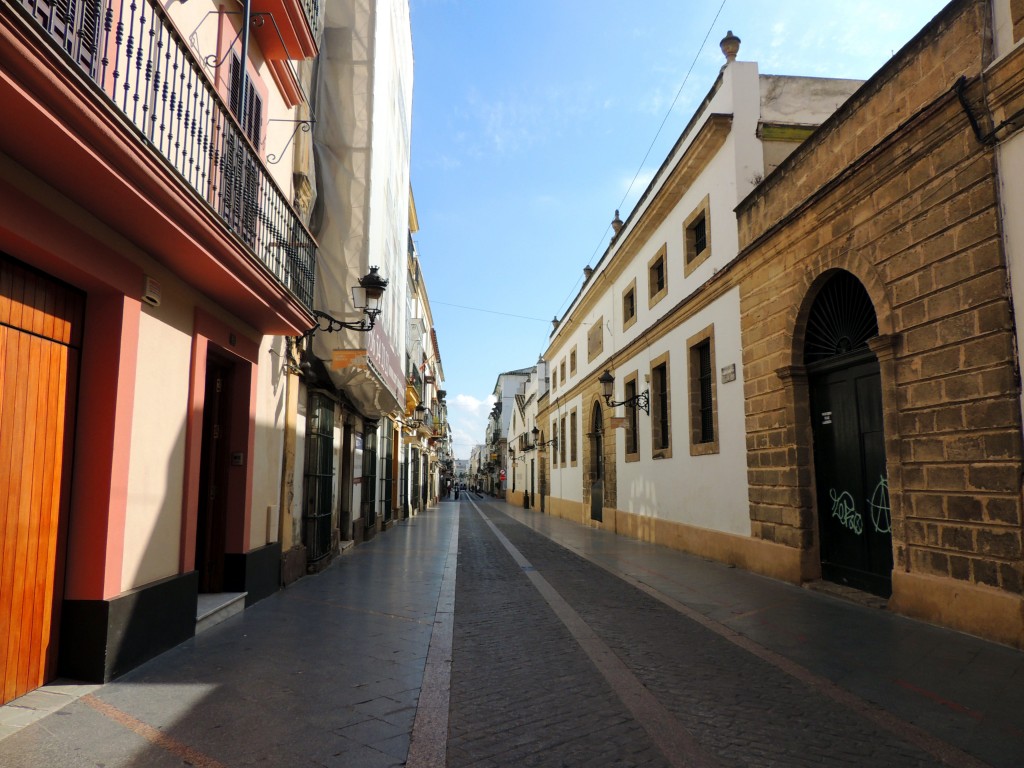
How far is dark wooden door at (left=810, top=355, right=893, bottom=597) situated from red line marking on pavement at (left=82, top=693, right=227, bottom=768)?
6.70 m

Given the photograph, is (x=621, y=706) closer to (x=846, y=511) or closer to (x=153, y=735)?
(x=153, y=735)

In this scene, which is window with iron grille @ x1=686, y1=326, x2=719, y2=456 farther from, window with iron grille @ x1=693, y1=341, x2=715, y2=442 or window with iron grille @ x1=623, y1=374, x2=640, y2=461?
window with iron grille @ x1=623, y1=374, x2=640, y2=461

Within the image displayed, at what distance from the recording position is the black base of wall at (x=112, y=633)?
14.4 feet

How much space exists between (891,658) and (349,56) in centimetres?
958

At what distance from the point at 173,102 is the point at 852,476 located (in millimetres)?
7748

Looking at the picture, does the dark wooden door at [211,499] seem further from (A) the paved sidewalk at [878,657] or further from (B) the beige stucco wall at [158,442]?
(A) the paved sidewalk at [878,657]

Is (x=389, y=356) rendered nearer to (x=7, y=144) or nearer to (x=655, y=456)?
(x=655, y=456)

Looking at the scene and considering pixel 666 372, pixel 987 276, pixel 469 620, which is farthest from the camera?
pixel 666 372

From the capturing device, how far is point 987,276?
18.7 ft

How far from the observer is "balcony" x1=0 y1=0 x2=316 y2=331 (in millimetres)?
3266

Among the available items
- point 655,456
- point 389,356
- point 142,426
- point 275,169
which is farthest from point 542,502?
point 142,426

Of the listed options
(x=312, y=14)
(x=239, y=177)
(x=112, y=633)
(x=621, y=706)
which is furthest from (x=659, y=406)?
(x=112, y=633)

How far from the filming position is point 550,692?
4387mm

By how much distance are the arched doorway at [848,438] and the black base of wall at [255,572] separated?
262 inches
